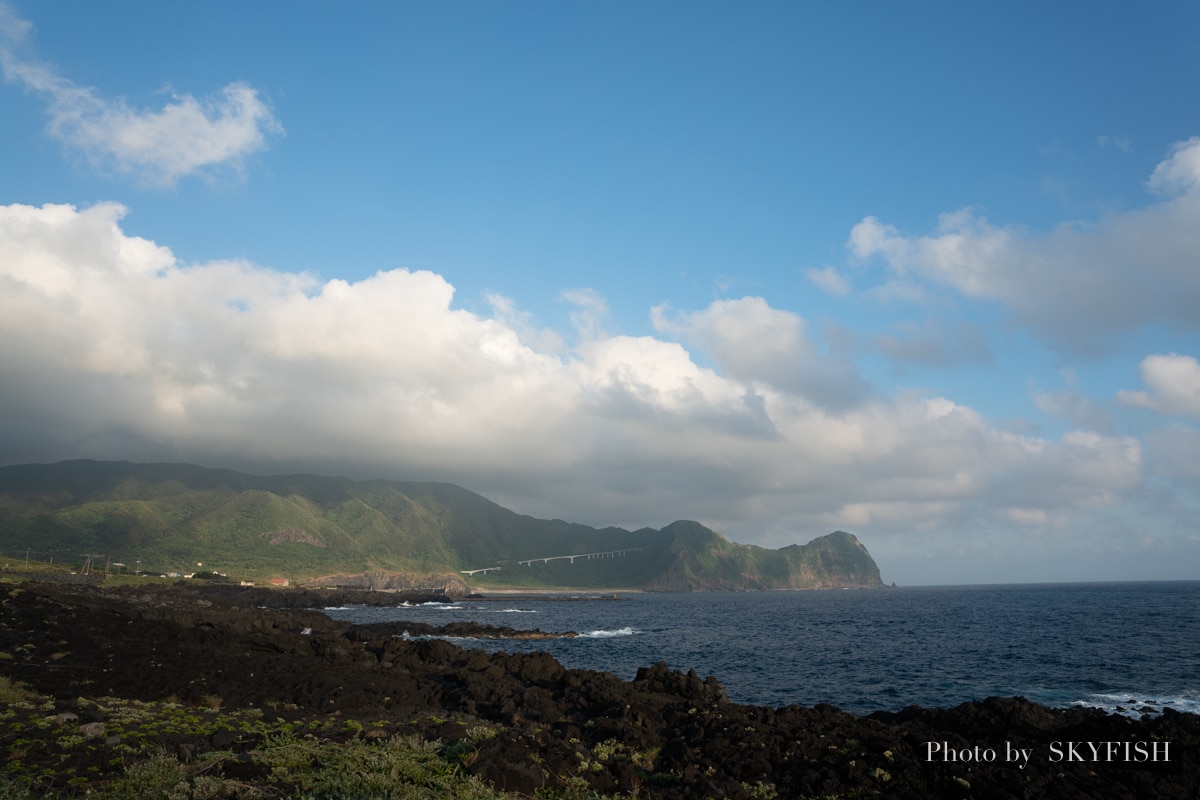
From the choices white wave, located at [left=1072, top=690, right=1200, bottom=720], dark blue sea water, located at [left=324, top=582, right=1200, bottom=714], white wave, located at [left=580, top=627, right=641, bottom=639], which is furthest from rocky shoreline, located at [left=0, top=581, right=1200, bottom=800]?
white wave, located at [left=580, top=627, right=641, bottom=639]

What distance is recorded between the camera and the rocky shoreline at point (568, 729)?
54.9 feet

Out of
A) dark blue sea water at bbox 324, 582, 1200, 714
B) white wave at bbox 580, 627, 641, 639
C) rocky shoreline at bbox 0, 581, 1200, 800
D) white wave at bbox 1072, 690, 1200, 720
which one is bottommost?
white wave at bbox 580, 627, 641, 639

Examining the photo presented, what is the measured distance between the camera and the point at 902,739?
20953 mm

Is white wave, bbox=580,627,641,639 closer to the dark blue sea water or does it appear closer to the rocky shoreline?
the dark blue sea water

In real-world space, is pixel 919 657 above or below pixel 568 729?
below

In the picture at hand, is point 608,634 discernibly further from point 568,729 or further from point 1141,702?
point 568,729

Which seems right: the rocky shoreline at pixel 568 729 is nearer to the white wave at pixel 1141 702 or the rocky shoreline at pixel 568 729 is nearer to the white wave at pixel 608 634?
the white wave at pixel 1141 702

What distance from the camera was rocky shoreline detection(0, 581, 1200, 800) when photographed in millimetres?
16719

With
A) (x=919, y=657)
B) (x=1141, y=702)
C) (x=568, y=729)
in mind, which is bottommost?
(x=919, y=657)

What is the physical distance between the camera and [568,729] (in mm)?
22266

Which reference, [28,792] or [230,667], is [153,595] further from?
[28,792]

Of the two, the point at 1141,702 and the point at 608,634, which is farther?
the point at 608,634

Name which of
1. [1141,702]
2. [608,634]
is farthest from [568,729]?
[608,634]

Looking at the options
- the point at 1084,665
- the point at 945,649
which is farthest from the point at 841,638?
the point at 1084,665
